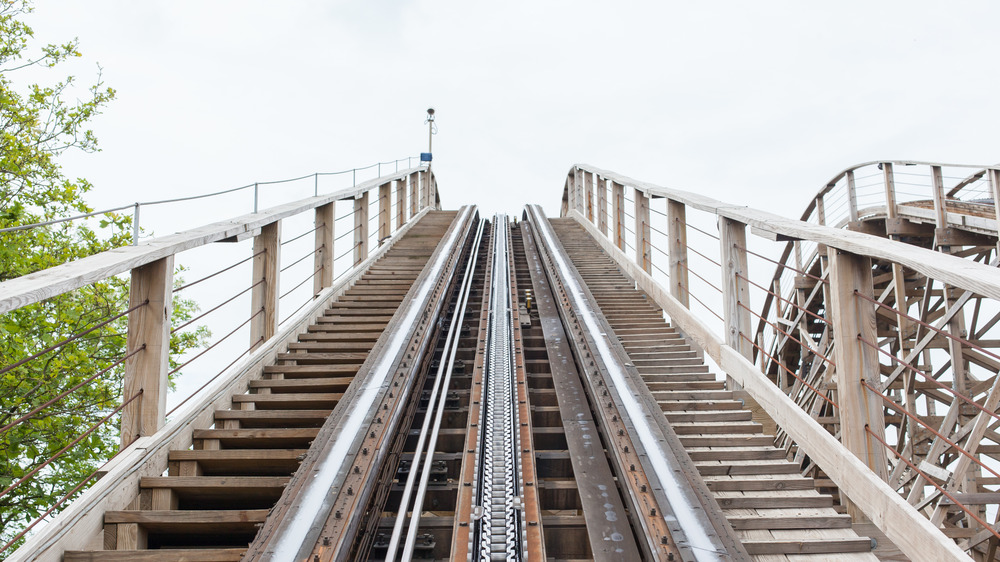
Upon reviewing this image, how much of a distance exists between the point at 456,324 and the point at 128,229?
5.84 metres

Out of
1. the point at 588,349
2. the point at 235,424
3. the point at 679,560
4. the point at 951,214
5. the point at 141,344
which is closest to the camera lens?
the point at 679,560

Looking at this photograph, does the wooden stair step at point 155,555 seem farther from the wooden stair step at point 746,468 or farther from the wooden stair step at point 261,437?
the wooden stair step at point 746,468

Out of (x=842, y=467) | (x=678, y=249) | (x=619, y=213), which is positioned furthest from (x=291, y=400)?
(x=619, y=213)

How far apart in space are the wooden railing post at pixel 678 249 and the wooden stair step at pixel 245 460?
4.25 metres

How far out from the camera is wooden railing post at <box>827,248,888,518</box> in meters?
3.08

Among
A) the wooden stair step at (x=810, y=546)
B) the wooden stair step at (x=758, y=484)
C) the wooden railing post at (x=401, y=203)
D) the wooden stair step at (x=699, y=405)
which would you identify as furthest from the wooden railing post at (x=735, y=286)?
the wooden railing post at (x=401, y=203)

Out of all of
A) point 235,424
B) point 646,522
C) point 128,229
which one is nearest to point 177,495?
point 235,424

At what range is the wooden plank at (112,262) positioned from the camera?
252 cm

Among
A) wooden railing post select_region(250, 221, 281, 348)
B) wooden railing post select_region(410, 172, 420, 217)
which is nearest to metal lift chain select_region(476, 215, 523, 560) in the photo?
wooden railing post select_region(250, 221, 281, 348)

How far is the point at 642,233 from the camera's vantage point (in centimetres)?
809

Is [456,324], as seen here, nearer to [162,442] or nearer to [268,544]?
[162,442]

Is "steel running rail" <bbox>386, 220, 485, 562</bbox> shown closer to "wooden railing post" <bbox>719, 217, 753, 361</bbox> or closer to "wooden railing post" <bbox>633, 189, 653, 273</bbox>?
"wooden railing post" <bbox>719, 217, 753, 361</bbox>

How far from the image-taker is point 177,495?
3.43 m

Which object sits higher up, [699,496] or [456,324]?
[456,324]
